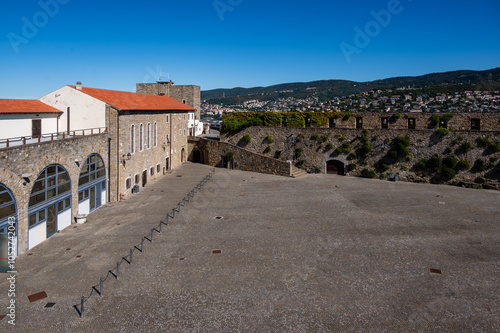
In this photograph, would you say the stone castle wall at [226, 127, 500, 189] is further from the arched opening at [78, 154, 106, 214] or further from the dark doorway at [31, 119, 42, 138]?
the dark doorway at [31, 119, 42, 138]

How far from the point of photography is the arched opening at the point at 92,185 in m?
18.9

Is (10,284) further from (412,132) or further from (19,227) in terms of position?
(412,132)

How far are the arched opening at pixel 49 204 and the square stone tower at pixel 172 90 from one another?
3091cm

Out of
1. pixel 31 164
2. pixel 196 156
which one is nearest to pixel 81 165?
pixel 31 164

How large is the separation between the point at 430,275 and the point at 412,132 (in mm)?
21085

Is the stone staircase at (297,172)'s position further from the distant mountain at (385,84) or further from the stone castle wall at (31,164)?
the distant mountain at (385,84)

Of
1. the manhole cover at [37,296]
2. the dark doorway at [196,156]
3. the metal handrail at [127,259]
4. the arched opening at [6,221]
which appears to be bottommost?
the manhole cover at [37,296]

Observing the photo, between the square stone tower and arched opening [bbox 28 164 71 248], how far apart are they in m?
30.9

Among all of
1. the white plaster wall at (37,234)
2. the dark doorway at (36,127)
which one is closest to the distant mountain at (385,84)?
the dark doorway at (36,127)

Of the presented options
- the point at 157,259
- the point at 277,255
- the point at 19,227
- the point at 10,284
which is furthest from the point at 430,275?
the point at 19,227

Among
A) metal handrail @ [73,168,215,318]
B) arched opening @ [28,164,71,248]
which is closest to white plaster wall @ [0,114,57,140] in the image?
arched opening @ [28,164,71,248]

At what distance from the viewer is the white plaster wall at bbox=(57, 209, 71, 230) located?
1672 cm

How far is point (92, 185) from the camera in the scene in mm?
19906

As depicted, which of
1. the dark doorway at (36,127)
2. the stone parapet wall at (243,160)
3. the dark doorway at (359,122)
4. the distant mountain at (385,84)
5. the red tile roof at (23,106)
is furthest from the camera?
the distant mountain at (385,84)
